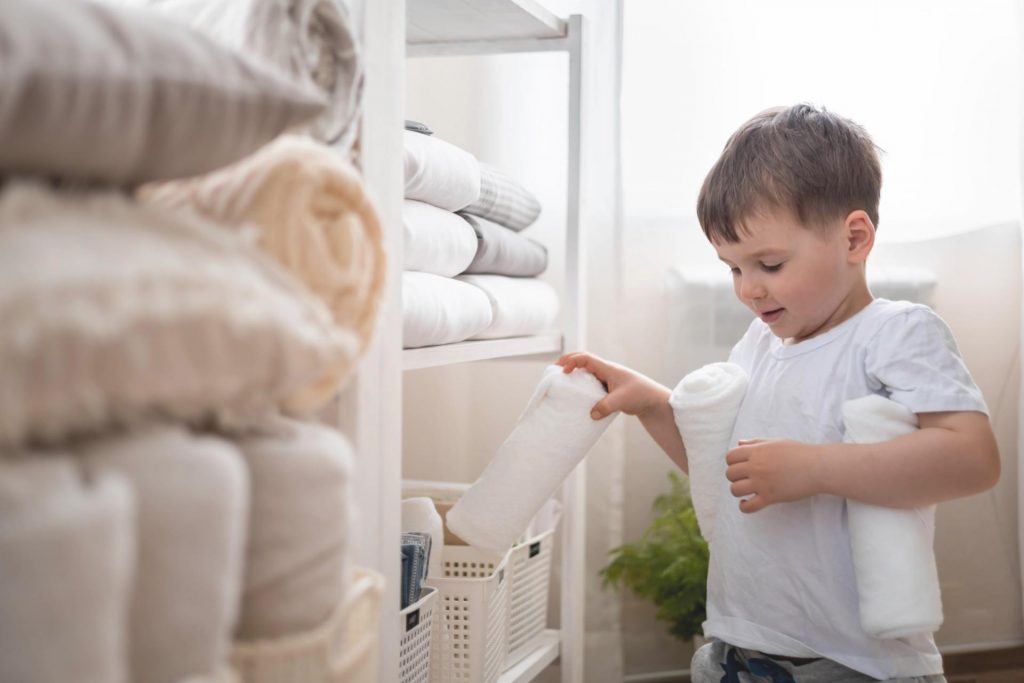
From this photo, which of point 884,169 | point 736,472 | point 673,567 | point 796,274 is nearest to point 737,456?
point 736,472

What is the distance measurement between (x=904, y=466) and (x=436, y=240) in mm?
546

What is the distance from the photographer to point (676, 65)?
176 centimetres

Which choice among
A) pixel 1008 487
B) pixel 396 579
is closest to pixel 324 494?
pixel 396 579

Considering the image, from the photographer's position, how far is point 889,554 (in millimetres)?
968

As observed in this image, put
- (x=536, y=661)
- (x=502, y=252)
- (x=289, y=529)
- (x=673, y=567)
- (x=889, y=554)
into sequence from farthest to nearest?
(x=673, y=567), (x=536, y=661), (x=502, y=252), (x=889, y=554), (x=289, y=529)

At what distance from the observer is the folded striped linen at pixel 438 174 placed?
40.8 inches

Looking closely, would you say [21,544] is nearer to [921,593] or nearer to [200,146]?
[200,146]

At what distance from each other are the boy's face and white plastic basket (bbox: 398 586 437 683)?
20.6 inches

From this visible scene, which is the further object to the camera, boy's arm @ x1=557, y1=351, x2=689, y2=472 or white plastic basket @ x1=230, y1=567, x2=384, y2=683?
boy's arm @ x1=557, y1=351, x2=689, y2=472

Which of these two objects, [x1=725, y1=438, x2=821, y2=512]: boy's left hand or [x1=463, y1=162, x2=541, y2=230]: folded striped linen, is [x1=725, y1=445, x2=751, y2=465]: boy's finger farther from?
[x1=463, y1=162, x2=541, y2=230]: folded striped linen

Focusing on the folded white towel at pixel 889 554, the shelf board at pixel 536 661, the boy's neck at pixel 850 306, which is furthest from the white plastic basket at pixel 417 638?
the boy's neck at pixel 850 306

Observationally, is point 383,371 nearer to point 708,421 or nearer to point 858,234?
point 708,421

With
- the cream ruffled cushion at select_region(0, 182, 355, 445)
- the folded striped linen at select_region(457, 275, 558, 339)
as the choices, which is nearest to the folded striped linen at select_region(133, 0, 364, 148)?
the cream ruffled cushion at select_region(0, 182, 355, 445)

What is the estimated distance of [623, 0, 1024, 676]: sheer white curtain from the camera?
1.75m
